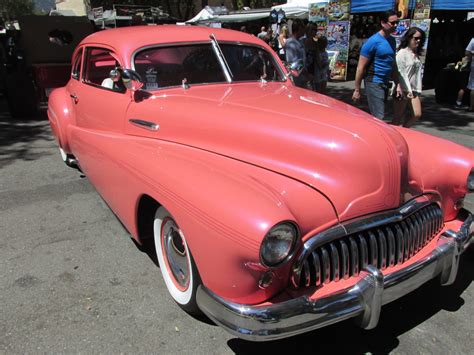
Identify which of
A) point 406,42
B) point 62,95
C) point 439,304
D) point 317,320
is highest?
point 406,42

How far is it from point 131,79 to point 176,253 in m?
1.31

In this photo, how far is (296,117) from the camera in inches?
97.7

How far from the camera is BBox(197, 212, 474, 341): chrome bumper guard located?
180cm

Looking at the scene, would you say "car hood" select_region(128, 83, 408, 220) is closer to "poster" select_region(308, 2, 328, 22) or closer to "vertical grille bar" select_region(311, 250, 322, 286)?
"vertical grille bar" select_region(311, 250, 322, 286)

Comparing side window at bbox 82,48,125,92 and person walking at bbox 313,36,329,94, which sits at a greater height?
side window at bbox 82,48,125,92

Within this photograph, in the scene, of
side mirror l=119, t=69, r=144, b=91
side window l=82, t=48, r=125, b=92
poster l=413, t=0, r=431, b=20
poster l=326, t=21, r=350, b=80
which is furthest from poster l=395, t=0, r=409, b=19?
side mirror l=119, t=69, r=144, b=91

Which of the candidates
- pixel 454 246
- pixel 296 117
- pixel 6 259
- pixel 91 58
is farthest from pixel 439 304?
pixel 91 58

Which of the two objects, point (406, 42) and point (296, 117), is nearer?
point (296, 117)

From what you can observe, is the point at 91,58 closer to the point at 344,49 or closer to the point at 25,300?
the point at 25,300

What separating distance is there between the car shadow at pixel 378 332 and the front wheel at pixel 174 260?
37cm

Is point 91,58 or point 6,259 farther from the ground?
point 91,58

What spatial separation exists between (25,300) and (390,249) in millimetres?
2256

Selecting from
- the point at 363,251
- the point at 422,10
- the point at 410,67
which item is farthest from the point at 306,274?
the point at 422,10

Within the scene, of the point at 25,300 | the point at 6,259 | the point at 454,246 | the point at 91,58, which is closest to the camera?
the point at 454,246
